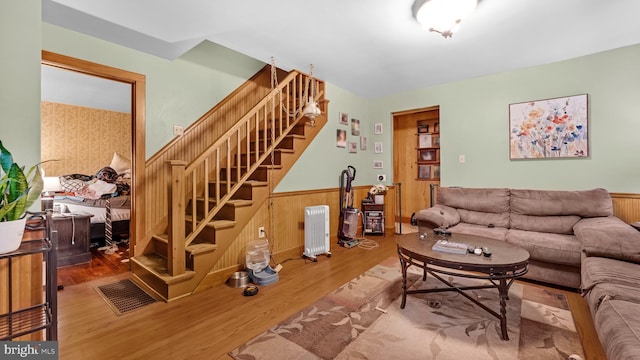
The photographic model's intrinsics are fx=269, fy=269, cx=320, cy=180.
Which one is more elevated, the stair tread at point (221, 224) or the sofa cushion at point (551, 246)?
the stair tread at point (221, 224)

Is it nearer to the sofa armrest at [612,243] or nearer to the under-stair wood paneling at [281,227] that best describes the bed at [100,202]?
the under-stair wood paneling at [281,227]

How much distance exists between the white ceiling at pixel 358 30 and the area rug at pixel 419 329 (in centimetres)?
248

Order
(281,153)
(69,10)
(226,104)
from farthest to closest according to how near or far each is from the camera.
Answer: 1. (226,104)
2. (281,153)
3. (69,10)

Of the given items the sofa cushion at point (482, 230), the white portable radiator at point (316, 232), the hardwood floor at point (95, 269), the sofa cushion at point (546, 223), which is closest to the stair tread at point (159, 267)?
the hardwood floor at point (95, 269)

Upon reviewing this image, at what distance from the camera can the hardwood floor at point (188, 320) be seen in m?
1.70

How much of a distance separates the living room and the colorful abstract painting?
0.08 meters

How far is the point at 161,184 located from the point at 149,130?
2.03ft

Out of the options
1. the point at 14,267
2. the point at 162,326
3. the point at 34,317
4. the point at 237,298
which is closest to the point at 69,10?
the point at 14,267

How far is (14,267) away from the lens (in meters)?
1.20

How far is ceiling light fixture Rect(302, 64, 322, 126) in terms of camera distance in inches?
137

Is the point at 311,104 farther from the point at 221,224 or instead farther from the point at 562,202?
the point at 562,202

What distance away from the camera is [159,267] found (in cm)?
258

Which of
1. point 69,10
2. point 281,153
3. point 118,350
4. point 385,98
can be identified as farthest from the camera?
point 385,98

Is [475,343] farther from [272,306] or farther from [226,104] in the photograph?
[226,104]
